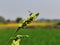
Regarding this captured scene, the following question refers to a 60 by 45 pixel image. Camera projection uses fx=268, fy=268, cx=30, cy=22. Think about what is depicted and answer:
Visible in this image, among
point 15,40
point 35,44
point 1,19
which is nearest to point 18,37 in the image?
point 15,40

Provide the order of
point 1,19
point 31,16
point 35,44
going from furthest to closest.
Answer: point 1,19 → point 35,44 → point 31,16

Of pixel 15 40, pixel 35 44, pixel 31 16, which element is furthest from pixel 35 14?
pixel 35 44

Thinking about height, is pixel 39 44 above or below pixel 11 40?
below

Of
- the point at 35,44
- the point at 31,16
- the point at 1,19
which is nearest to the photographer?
the point at 31,16

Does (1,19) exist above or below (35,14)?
below

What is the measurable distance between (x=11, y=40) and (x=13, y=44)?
0.02 metres

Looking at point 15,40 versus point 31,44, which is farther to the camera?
point 31,44

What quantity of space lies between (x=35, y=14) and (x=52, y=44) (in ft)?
37.4

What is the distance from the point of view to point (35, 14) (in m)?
0.78

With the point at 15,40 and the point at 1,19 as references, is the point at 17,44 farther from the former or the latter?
the point at 1,19

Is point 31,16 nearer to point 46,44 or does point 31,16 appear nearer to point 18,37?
point 18,37

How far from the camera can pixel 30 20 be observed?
0.78m

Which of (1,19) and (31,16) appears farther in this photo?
(1,19)

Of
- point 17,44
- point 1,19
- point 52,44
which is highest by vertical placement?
point 17,44
